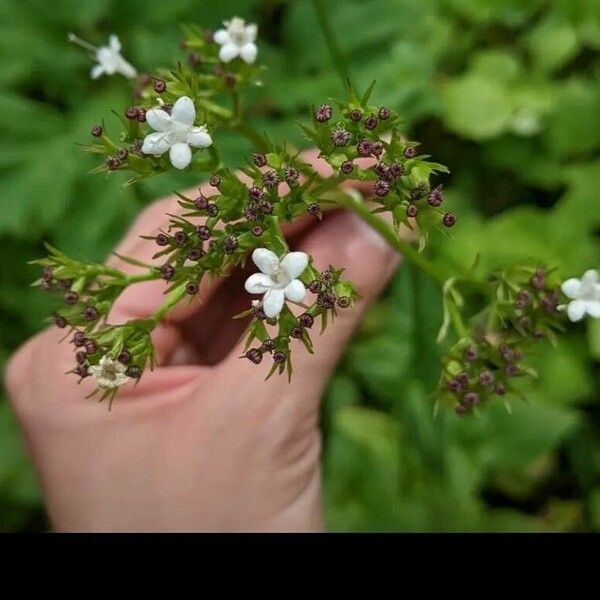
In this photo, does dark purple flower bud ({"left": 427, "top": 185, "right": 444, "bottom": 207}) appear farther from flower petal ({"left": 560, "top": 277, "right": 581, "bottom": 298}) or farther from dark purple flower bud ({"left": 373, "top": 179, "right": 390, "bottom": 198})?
flower petal ({"left": 560, "top": 277, "right": 581, "bottom": 298})

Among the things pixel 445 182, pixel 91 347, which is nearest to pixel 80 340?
pixel 91 347

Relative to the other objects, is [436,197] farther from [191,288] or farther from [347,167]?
[191,288]

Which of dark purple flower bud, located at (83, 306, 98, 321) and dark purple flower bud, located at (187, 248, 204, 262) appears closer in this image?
dark purple flower bud, located at (187, 248, 204, 262)

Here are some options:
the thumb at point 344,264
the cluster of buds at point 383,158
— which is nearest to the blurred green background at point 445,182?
the thumb at point 344,264

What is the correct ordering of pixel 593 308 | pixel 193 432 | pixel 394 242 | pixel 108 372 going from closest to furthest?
1. pixel 108 372
2. pixel 593 308
3. pixel 394 242
4. pixel 193 432

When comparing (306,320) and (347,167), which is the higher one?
(347,167)

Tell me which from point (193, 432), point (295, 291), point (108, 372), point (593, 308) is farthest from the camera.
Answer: point (193, 432)

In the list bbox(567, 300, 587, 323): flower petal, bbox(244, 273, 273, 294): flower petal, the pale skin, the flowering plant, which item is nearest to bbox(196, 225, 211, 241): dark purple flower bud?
the flowering plant
